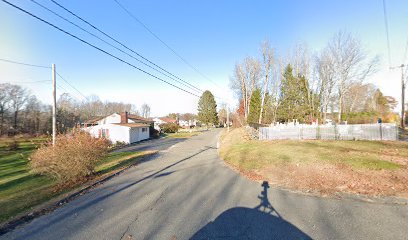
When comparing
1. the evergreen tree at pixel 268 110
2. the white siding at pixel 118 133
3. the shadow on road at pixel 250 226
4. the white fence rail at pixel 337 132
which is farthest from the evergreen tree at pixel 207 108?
the shadow on road at pixel 250 226

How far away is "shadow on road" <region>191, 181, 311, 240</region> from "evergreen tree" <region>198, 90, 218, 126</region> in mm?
65935

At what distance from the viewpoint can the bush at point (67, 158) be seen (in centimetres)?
874

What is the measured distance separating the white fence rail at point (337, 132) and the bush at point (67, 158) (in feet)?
53.2

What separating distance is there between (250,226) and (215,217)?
96cm

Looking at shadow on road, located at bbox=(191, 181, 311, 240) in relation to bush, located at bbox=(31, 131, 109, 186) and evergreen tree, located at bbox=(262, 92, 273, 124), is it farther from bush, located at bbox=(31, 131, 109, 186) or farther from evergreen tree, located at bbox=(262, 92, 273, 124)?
evergreen tree, located at bbox=(262, 92, 273, 124)

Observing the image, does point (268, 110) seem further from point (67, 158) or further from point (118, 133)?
point (67, 158)

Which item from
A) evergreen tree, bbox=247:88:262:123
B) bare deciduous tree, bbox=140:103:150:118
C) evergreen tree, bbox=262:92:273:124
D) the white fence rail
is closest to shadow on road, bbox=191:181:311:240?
the white fence rail

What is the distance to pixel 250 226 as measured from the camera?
15.3 ft

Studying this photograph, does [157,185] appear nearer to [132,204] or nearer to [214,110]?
[132,204]

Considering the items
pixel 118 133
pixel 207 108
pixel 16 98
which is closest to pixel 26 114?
pixel 16 98

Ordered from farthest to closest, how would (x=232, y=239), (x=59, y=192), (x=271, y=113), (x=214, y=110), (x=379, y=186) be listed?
(x=214, y=110)
(x=271, y=113)
(x=59, y=192)
(x=379, y=186)
(x=232, y=239)

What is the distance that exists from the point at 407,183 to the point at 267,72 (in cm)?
3114

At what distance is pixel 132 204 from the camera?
20.9 feet

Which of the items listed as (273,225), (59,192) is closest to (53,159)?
(59,192)
